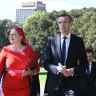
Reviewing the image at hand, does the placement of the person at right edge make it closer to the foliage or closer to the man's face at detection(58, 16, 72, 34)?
the man's face at detection(58, 16, 72, 34)

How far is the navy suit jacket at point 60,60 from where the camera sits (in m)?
6.82

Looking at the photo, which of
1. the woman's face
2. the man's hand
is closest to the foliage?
the woman's face

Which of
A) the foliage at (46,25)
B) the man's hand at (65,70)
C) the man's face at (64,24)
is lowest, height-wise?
the foliage at (46,25)

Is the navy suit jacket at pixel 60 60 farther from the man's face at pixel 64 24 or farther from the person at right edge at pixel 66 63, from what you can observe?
the man's face at pixel 64 24

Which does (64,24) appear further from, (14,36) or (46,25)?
(46,25)

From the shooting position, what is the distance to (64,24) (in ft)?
22.1

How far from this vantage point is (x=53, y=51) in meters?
6.89

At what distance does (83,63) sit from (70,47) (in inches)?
12.1

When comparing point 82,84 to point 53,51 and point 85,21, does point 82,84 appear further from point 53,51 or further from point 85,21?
point 85,21

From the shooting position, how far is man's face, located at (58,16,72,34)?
675cm

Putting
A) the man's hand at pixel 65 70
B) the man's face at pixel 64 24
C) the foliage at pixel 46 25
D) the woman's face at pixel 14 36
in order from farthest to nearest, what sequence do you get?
the foliage at pixel 46 25 < the woman's face at pixel 14 36 < the man's face at pixel 64 24 < the man's hand at pixel 65 70

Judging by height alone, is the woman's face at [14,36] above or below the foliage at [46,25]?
above

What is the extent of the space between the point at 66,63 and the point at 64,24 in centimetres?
57

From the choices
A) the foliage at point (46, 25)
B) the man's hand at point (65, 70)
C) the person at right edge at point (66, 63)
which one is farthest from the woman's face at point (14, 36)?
the foliage at point (46, 25)
